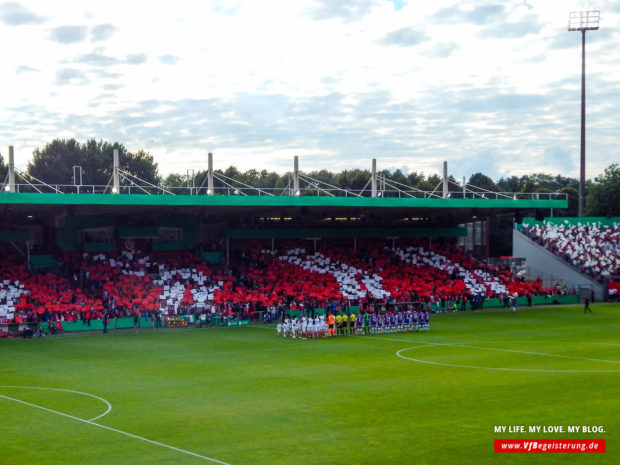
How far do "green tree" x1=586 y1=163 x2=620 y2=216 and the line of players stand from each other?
50.2m

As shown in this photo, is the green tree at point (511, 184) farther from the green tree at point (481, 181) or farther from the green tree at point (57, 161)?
the green tree at point (57, 161)

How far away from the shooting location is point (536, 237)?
229ft

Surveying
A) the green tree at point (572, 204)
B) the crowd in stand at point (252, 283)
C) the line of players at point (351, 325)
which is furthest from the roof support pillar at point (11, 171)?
the green tree at point (572, 204)

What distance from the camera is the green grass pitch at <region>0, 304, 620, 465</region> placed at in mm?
16094

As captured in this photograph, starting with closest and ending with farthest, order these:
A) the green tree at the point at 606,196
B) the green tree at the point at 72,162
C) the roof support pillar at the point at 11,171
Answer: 1. the roof support pillar at the point at 11,171
2. the green tree at the point at 606,196
3. the green tree at the point at 72,162

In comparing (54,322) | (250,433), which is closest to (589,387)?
(250,433)

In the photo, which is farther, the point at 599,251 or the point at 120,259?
the point at 599,251

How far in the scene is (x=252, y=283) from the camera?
53.0m

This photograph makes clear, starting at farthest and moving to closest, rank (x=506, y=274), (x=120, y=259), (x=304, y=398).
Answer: (x=506, y=274)
(x=120, y=259)
(x=304, y=398)

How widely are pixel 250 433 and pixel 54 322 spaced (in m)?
27.9

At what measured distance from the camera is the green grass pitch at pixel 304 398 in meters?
16.1

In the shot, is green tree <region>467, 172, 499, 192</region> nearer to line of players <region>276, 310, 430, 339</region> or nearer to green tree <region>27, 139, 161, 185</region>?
green tree <region>27, 139, 161, 185</region>

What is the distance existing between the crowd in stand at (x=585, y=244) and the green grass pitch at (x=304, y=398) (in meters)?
26.8

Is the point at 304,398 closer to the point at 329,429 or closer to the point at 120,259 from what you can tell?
the point at 329,429
